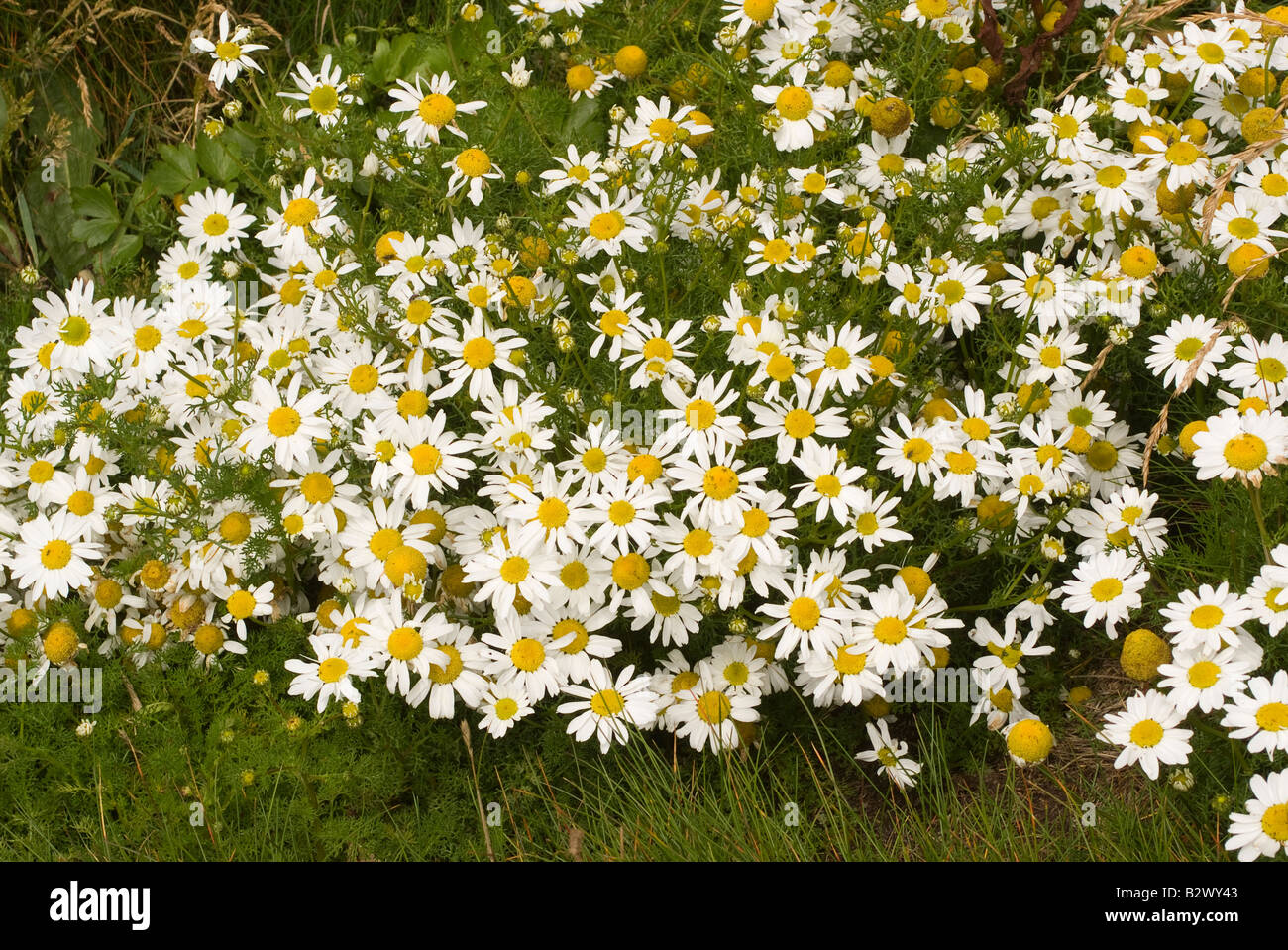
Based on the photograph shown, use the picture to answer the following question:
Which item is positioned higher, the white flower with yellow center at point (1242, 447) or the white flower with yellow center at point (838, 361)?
the white flower with yellow center at point (838, 361)

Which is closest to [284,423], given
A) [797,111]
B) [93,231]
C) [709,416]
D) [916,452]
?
[709,416]

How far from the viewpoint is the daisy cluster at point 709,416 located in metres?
3.31

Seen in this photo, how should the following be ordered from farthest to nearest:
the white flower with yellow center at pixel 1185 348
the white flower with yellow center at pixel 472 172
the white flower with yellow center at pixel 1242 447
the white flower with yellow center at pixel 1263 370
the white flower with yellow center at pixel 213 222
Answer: the white flower with yellow center at pixel 213 222, the white flower with yellow center at pixel 472 172, the white flower with yellow center at pixel 1185 348, the white flower with yellow center at pixel 1263 370, the white flower with yellow center at pixel 1242 447

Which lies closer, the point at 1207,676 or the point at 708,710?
the point at 1207,676

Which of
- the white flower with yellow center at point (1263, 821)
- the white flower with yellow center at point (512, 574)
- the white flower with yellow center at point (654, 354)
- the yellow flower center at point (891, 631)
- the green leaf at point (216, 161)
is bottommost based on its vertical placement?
the white flower with yellow center at point (1263, 821)

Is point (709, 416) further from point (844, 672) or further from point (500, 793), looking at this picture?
point (500, 793)

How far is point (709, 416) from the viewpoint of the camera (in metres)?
3.37

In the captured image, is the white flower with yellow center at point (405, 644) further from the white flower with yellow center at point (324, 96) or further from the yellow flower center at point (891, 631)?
the white flower with yellow center at point (324, 96)

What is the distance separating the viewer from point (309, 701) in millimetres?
3660

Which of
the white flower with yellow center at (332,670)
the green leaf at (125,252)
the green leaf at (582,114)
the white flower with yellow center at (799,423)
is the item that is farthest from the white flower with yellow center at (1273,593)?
the green leaf at (125,252)

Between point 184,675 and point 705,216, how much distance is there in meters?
2.08

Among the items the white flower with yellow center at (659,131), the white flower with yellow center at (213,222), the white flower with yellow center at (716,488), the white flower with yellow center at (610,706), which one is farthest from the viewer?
the white flower with yellow center at (213,222)
